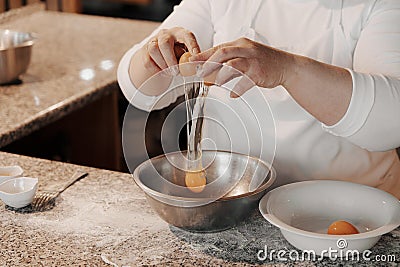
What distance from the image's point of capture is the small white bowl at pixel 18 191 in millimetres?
1316

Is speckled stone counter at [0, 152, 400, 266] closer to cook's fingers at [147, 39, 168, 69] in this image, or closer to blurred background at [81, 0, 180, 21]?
cook's fingers at [147, 39, 168, 69]

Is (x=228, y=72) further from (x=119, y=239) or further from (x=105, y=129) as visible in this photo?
(x=105, y=129)

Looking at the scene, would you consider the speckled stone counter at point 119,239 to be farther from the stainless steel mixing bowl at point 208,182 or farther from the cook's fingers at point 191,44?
the cook's fingers at point 191,44

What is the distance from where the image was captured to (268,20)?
147 centimetres

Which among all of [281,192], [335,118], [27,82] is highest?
[335,118]

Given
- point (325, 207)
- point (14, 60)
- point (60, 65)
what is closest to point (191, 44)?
point (325, 207)

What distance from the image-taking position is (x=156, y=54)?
1.34m

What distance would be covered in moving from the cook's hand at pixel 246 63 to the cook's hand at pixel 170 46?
0.12 meters

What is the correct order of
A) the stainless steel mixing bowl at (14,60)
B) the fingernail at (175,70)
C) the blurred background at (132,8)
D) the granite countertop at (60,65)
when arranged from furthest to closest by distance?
the blurred background at (132,8) < the stainless steel mixing bowl at (14,60) < the granite countertop at (60,65) < the fingernail at (175,70)

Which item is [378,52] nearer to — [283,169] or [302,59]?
[302,59]

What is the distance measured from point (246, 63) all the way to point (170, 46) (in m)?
0.21

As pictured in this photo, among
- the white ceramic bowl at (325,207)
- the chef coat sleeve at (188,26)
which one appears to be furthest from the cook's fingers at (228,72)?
the chef coat sleeve at (188,26)

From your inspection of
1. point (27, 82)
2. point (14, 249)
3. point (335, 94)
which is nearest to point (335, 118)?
point (335, 94)

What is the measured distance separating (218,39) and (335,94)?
0.39 m
